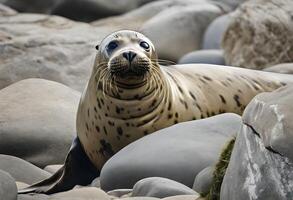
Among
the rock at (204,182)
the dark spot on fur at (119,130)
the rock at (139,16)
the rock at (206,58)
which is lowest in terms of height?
the rock at (139,16)

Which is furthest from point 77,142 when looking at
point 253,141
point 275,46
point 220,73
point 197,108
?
point 275,46

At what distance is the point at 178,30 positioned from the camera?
13.8 m

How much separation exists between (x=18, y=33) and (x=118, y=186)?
6557 millimetres

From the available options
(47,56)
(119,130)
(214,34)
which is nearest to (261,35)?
(214,34)

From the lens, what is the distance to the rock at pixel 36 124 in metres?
7.36

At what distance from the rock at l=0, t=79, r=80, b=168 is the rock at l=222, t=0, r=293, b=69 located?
3.48 metres

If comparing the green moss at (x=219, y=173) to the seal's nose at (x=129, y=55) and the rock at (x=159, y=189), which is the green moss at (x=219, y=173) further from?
the seal's nose at (x=129, y=55)

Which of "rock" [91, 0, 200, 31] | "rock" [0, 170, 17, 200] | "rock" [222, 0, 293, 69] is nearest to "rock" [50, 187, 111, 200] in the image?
"rock" [0, 170, 17, 200]

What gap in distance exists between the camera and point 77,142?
6.93m

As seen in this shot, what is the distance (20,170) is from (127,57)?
1000mm

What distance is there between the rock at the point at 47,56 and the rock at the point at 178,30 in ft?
5.39

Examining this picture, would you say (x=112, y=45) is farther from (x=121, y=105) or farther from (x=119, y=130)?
(x=119, y=130)

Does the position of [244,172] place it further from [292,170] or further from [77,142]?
[77,142]

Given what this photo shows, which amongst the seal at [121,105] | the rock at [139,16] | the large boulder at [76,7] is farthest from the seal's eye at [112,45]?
the large boulder at [76,7]
